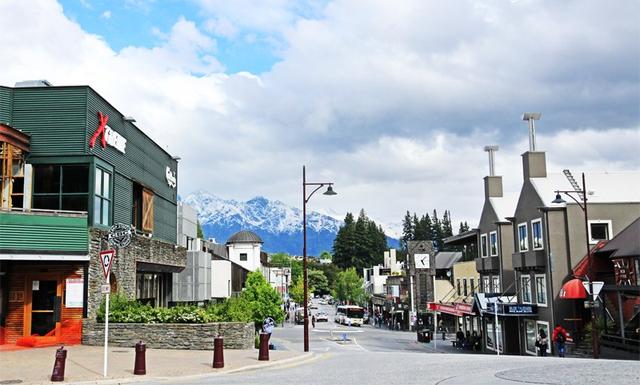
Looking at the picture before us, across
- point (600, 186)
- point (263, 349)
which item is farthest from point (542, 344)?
point (263, 349)

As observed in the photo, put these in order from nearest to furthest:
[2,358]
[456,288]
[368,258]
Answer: [2,358] → [456,288] → [368,258]

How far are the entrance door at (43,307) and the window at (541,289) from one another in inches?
1062

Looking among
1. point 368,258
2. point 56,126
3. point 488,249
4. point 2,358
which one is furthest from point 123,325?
point 368,258

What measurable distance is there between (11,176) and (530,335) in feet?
101

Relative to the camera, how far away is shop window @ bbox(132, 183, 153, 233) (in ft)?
101

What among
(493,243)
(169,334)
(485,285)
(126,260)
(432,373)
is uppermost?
(493,243)

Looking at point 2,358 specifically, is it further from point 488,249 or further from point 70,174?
point 488,249

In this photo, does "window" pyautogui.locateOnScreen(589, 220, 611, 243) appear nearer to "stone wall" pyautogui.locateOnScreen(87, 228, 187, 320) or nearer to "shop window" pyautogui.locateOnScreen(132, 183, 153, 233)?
"stone wall" pyautogui.locateOnScreen(87, 228, 187, 320)

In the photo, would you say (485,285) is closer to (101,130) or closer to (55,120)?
(101,130)

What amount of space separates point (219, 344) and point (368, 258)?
491 ft

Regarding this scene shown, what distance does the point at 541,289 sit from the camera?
1494 inches

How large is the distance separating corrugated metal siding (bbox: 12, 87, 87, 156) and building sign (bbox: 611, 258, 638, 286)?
2560cm

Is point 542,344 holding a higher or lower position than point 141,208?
lower

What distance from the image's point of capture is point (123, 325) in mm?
22812
